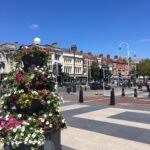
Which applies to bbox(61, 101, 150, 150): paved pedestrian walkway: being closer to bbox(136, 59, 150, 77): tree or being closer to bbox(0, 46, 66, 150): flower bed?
bbox(0, 46, 66, 150): flower bed

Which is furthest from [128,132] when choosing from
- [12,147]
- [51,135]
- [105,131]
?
[12,147]

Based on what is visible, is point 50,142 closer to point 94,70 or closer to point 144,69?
point 144,69

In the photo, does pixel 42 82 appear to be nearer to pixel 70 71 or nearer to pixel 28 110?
pixel 28 110

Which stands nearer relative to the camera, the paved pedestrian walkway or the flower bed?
the flower bed

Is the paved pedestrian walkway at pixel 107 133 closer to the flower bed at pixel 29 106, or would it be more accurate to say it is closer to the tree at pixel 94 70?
the flower bed at pixel 29 106

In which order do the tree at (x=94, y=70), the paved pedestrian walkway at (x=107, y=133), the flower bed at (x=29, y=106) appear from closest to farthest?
the flower bed at (x=29, y=106) → the paved pedestrian walkway at (x=107, y=133) → the tree at (x=94, y=70)

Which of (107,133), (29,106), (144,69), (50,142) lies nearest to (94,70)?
(144,69)

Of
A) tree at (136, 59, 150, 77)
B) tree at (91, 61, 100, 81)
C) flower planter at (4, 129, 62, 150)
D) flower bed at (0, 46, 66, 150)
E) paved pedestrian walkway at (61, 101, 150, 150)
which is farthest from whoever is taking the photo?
tree at (91, 61, 100, 81)

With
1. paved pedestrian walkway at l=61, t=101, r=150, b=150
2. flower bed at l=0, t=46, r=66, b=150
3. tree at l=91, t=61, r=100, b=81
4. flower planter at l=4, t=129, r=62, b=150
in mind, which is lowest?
paved pedestrian walkway at l=61, t=101, r=150, b=150

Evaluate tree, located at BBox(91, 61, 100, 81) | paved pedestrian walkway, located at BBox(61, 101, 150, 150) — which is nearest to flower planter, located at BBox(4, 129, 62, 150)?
paved pedestrian walkway, located at BBox(61, 101, 150, 150)

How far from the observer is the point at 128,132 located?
28.7 feet

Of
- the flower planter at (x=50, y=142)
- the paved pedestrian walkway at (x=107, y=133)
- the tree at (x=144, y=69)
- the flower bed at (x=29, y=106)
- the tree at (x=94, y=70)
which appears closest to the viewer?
the flower bed at (x=29, y=106)

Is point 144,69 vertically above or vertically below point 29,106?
above

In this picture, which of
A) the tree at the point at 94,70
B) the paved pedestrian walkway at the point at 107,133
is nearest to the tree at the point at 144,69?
the tree at the point at 94,70
